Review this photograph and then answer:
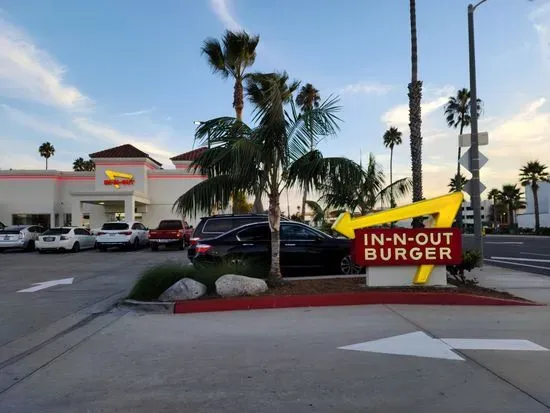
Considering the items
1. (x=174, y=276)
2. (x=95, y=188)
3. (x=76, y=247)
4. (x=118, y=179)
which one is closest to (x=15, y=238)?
(x=76, y=247)

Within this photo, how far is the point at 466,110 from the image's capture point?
53531 millimetres

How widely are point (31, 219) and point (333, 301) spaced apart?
117ft

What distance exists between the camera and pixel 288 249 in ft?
43.1

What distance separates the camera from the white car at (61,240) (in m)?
26.1

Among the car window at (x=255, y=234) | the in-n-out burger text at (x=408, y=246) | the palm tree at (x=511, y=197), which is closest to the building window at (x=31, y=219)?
the car window at (x=255, y=234)

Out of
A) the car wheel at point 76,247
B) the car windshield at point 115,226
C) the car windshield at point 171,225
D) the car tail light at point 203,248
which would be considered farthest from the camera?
the car windshield at point 171,225

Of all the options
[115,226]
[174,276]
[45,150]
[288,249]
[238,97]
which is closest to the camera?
[174,276]

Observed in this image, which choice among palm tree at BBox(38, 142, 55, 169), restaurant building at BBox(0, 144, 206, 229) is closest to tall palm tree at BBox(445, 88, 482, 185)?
restaurant building at BBox(0, 144, 206, 229)

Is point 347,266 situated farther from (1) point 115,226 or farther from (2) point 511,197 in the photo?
(2) point 511,197

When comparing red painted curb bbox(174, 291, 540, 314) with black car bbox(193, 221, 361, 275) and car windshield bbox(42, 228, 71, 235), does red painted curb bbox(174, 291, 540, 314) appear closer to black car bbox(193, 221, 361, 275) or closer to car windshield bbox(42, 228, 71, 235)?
black car bbox(193, 221, 361, 275)

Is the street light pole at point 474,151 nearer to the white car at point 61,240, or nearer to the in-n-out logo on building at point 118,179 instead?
the white car at point 61,240

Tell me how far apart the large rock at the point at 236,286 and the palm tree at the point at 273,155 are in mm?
997

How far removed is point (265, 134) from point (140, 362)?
567cm

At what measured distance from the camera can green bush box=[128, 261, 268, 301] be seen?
10125 millimetres
